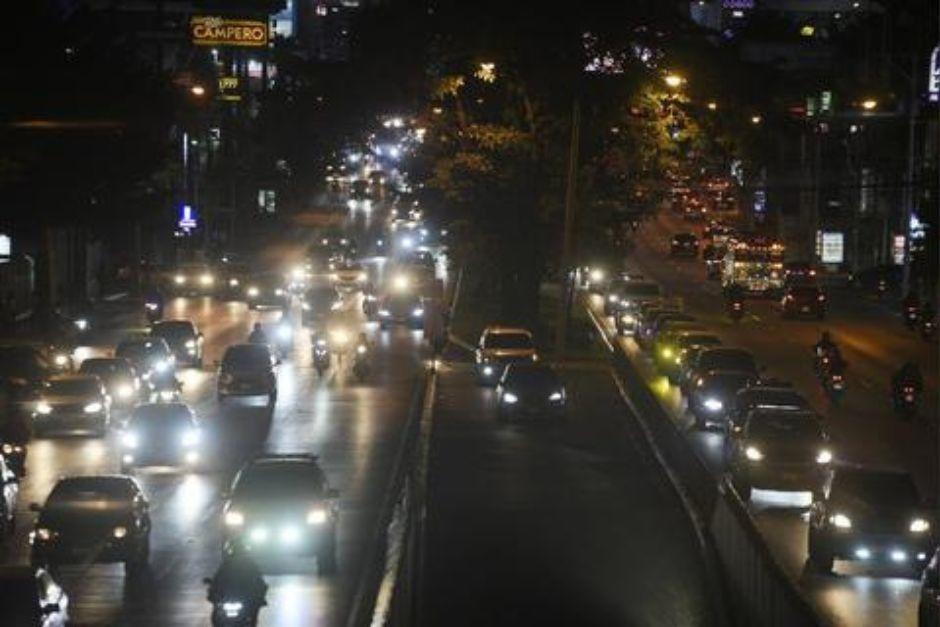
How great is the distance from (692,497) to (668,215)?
118m

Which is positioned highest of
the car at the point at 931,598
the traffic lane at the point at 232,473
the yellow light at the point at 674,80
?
the yellow light at the point at 674,80

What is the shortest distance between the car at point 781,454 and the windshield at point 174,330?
101 ft

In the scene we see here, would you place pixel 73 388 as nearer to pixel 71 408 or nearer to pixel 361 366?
pixel 71 408

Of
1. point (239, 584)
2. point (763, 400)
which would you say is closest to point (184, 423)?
point (763, 400)

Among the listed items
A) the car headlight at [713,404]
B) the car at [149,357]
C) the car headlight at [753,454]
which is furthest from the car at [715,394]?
the car at [149,357]

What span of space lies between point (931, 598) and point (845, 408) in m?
30.3

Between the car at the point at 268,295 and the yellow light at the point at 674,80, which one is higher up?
the yellow light at the point at 674,80

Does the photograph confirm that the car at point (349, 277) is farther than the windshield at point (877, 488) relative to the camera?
Yes

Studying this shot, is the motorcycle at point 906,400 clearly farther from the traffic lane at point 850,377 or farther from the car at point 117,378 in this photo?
the car at point 117,378

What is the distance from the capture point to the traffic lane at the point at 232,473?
79.8ft

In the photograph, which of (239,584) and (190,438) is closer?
(239,584)

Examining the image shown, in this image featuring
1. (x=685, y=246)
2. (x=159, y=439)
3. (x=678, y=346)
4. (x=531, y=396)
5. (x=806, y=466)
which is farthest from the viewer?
(x=685, y=246)

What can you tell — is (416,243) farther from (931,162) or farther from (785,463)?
(785,463)

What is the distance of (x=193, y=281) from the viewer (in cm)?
9831
